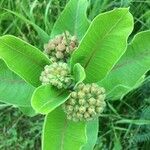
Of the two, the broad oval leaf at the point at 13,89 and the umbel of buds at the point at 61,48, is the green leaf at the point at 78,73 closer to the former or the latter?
the umbel of buds at the point at 61,48

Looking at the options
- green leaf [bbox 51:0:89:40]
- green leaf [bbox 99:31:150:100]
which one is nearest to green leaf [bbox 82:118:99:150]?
green leaf [bbox 99:31:150:100]

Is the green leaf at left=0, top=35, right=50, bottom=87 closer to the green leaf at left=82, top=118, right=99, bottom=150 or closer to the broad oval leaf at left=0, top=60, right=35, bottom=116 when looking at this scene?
the broad oval leaf at left=0, top=60, right=35, bottom=116

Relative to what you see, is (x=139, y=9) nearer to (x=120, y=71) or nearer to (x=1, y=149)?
(x=120, y=71)

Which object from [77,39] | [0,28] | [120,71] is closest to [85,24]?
[77,39]

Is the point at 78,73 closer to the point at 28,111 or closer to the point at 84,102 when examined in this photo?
the point at 84,102

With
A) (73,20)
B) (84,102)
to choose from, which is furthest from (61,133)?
(73,20)

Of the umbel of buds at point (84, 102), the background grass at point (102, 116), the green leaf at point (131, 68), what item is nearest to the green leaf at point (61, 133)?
the umbel of buds at point (84, 102)
